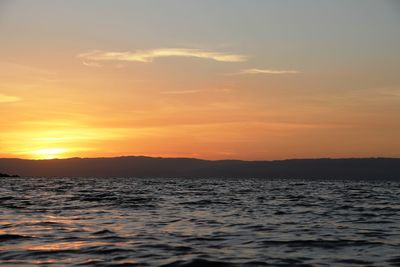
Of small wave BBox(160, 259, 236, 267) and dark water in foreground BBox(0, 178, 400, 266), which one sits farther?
dark water in foreground BBox(0, 178, 400, 266)

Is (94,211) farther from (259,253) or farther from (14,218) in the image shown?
(259,253)

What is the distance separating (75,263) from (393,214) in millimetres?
21544

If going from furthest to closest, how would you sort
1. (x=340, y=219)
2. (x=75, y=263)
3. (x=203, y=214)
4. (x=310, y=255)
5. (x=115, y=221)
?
(x=203, y=214) → (x=340, y=219) → (x=115, y=221) → (x=310, y=255) → (x=75, y=263)

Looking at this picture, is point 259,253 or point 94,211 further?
point 94,211

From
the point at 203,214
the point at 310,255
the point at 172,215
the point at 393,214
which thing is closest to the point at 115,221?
the point at 172,215

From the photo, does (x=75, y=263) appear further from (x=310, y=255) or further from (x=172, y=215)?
(x=172, y=215)

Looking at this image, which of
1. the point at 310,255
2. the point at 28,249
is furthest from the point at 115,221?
the point at 310,255

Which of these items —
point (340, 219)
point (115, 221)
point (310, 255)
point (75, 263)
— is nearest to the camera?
point (75, 263)

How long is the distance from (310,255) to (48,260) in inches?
314

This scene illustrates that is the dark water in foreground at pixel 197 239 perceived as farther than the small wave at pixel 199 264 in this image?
Yes

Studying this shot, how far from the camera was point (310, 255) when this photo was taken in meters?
15.5

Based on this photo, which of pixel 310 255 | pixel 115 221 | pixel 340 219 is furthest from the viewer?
pixel 340 219

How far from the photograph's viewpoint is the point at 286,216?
91.1 feet

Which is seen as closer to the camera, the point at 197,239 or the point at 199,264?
the point at 199,264
